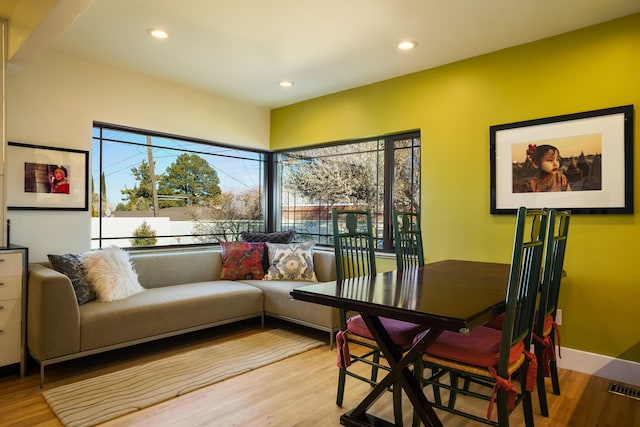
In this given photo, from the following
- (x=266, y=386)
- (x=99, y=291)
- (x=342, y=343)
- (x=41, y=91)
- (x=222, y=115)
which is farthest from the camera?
(x=222, y=115)

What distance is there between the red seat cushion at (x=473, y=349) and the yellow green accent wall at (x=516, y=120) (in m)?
1.44

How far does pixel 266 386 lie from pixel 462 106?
2770 mm

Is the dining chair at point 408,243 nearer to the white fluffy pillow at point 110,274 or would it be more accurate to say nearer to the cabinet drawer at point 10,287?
the white fluffy pillow at point 110,274

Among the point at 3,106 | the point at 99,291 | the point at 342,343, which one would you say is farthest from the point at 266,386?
the point at 3,106

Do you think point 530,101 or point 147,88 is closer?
point 530,101

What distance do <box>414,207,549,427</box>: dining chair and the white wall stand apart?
310cm

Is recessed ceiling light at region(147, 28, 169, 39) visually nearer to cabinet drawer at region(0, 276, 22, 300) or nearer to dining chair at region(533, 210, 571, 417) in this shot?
cabinet drawer at region(0, 276, 22, 300)

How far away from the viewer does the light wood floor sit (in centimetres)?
218

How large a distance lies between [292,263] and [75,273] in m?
1.92

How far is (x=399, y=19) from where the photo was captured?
9.00 feet

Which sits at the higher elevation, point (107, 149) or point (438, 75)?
point (438, 75)

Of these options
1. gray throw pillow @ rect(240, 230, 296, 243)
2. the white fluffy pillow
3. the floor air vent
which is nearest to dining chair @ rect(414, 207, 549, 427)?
the floor air vent

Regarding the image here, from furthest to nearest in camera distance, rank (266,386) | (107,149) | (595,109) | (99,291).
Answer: (107,149) < (99,291) < (595,109) < (266,386)

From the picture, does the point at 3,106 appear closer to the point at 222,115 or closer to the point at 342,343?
the point at 222,115
